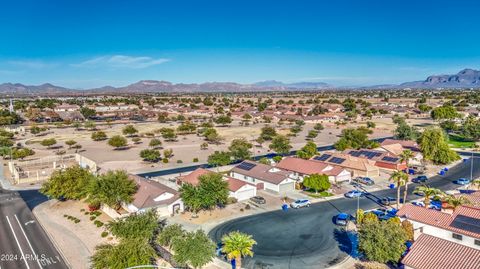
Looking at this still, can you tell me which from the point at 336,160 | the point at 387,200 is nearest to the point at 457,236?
the point at 387,200

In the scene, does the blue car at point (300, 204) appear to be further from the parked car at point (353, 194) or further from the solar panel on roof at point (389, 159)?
the solar panel on roof at point (389, 159)

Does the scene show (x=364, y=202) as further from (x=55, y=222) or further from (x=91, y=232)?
(x=55, y=222)

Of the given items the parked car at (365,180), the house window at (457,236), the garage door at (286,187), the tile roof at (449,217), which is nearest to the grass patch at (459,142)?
the parked car at (365,180)

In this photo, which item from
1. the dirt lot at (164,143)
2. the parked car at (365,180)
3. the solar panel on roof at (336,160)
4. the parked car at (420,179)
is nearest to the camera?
the parked car at (365,180)

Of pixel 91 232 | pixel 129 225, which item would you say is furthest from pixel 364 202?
pixel 91 232

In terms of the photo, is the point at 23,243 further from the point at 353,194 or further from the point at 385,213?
the point at 353,194

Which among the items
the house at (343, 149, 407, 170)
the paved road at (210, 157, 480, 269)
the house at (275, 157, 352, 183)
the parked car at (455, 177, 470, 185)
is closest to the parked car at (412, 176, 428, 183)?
the parked car at (455, 177, 470, 185)
